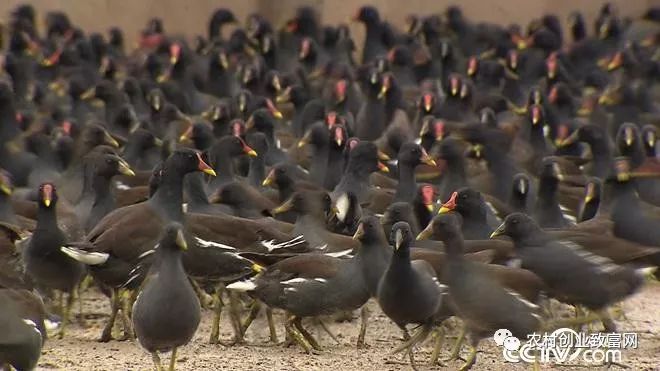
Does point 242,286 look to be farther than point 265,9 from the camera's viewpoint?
No

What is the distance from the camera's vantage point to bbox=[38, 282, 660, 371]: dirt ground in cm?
941

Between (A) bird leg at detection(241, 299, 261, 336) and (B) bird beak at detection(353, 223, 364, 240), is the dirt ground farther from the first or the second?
(B) bird beak at detection(353, 223, 364, 240)

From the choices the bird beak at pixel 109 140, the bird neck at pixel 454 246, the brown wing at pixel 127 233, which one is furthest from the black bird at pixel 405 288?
the bird beak at pixel 109 140

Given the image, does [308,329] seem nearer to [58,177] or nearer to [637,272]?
[637,272]

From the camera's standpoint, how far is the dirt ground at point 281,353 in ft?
30.9

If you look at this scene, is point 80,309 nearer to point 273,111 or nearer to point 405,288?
point 405,288

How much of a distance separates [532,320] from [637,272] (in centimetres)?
98

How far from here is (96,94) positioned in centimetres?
1609

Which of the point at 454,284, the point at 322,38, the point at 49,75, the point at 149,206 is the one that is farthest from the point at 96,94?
the point at 454,284

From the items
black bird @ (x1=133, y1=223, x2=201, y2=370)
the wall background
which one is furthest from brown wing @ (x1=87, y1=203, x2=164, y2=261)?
the wall background

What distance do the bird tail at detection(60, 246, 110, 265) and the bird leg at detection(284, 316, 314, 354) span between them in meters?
1.23

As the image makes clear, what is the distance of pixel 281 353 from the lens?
32.2 feet

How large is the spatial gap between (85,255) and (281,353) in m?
1.37

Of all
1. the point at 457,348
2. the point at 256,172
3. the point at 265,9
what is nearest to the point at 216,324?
the point at 457,348
